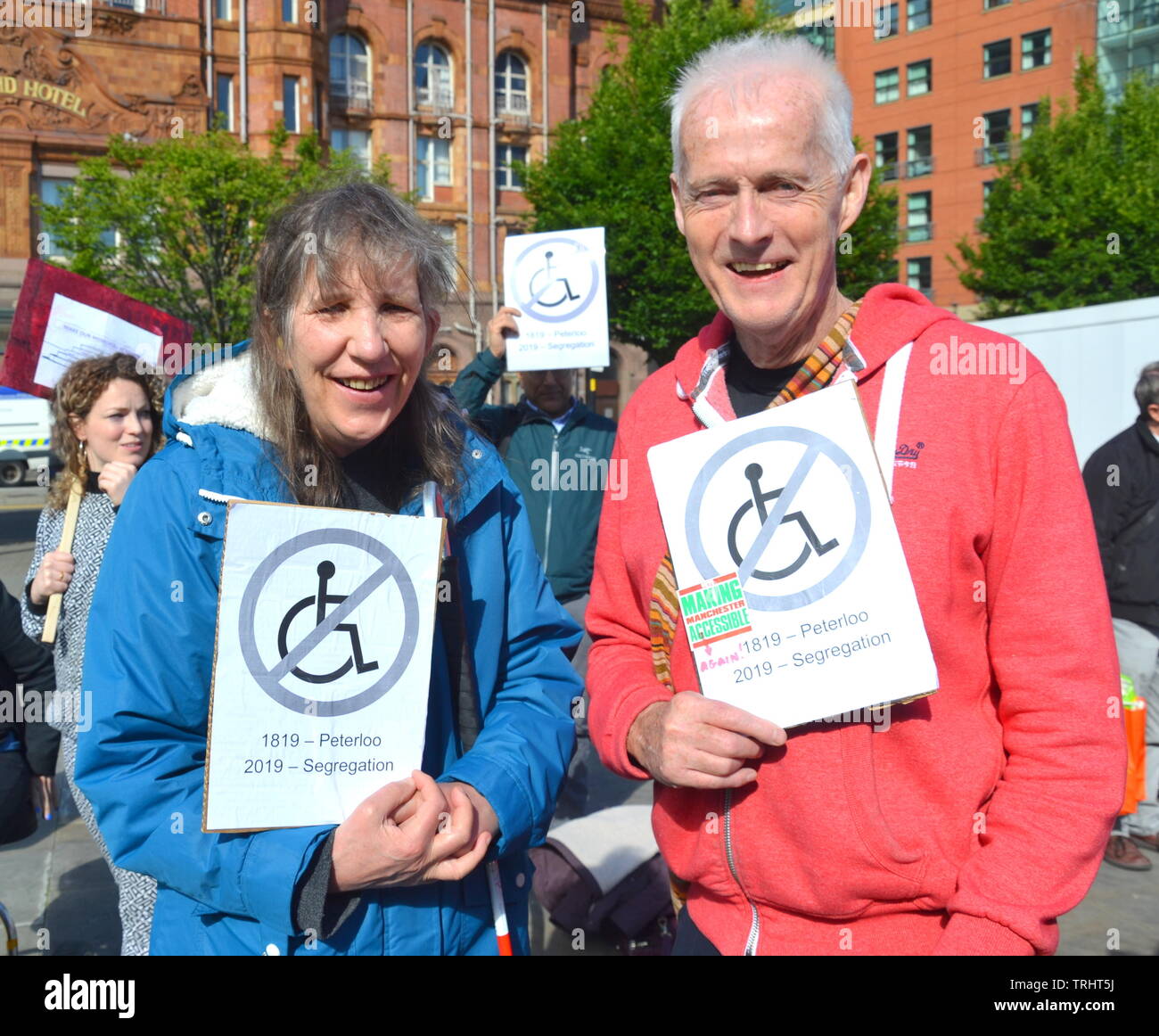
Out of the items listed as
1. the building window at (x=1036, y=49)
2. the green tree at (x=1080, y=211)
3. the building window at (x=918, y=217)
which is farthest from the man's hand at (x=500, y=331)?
the building window at (x=918, y=217)

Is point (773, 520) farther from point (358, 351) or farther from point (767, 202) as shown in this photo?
point (358, 351)

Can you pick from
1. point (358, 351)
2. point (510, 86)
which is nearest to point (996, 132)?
point (510, 86)

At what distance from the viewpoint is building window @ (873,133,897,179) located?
166ft

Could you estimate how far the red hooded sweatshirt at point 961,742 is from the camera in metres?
1.64

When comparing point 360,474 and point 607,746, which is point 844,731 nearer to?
point 607,746

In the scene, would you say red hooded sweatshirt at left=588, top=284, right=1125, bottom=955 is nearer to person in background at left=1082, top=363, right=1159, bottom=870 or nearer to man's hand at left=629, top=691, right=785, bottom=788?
man's hand at left=629, top=691, right=785, bottom=788

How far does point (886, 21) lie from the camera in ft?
164

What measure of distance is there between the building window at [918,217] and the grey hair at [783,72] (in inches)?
2037

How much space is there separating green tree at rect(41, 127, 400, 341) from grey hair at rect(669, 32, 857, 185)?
22179mm

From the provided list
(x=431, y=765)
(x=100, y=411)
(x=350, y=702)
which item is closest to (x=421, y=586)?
(x=350, y=702)

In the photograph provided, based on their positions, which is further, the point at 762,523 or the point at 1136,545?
the point at 1136,545

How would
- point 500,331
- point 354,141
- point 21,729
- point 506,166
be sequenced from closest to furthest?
point 21,729 → point 500,331 → point 354,141 → point 506,166

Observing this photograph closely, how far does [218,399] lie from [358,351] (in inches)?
11.8

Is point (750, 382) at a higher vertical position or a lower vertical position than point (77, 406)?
lower
